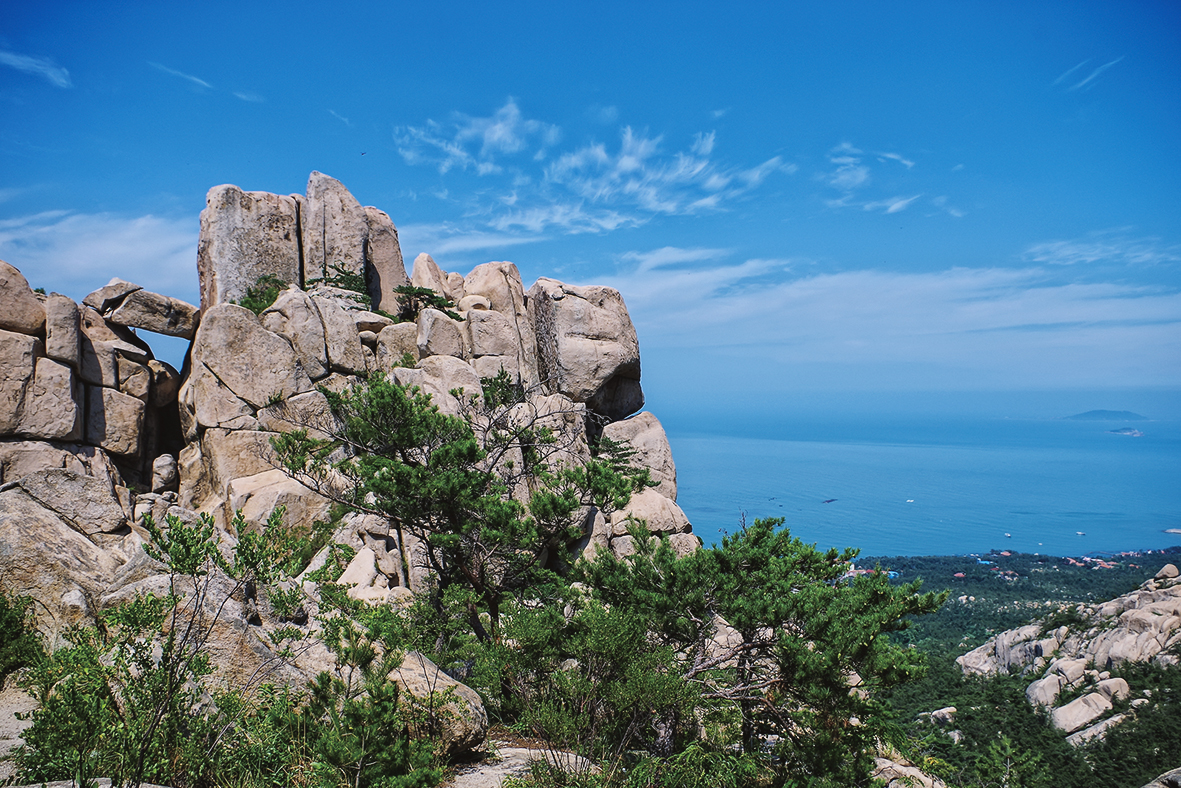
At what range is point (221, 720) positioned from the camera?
4699mm

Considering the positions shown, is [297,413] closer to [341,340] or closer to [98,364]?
[341,340]

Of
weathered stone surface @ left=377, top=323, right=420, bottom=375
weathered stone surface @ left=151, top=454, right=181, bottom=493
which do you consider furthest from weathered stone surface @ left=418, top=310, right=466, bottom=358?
weathered stone surface @ left=151, top=454, right=181, bottom=493

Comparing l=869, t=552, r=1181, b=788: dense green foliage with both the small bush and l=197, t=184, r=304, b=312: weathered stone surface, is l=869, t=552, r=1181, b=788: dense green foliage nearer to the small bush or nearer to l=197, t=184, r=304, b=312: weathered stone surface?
the small bush

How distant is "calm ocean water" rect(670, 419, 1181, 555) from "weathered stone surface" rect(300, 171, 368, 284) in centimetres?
2177

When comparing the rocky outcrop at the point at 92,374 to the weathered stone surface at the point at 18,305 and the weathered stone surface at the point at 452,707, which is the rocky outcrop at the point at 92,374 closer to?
the weathered stone surface at the point at 18,305

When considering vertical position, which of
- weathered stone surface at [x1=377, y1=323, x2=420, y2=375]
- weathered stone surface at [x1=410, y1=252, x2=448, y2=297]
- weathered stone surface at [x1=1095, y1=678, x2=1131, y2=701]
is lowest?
weathered stone surface at [x1=1095, y1=678, x2=1131, y2=701]

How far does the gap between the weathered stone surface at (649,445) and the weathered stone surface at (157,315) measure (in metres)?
13.0

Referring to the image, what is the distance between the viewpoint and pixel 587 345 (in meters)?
19.5

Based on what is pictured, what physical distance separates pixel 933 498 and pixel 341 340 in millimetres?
104042

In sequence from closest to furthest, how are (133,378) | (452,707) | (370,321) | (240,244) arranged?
(452,707) → (133,378) → (370,321) → (240,244)

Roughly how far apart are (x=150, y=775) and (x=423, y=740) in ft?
6.69

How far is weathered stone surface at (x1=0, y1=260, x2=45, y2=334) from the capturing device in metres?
14.4

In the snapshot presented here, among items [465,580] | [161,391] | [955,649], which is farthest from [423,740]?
[955,649]

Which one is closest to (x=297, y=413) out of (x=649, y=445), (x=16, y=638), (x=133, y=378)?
(x=133, y=378)
